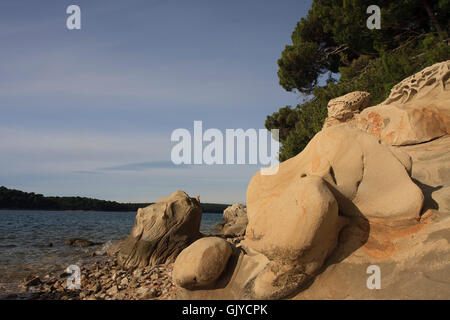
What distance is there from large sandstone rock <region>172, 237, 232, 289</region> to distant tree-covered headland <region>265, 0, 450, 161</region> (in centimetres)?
884

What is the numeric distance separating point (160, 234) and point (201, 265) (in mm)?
4591

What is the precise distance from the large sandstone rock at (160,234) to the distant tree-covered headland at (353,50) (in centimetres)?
683

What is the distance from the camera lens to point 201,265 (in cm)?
304

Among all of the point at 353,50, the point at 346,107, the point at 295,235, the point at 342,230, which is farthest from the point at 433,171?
the point at 353,50

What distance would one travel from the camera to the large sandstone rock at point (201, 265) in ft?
9.98

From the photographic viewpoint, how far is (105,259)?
357 inches

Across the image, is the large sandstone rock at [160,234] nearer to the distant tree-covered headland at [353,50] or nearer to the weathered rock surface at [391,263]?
the weathered rock surface at [391,263]

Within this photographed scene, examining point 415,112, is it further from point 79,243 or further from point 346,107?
point 79,243

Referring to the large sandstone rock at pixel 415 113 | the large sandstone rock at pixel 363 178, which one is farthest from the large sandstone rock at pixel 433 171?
the large sandstone rock at pixel 363 178

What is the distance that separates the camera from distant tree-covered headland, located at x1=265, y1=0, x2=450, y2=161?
9938 mm

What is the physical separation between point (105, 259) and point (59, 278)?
217 cm
